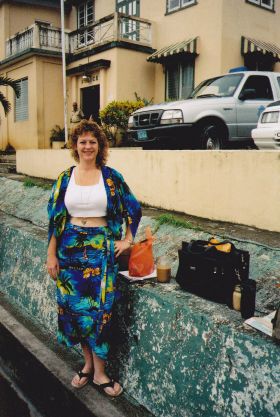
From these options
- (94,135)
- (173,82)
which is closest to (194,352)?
(94,135)

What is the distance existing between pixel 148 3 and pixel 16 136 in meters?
7.90

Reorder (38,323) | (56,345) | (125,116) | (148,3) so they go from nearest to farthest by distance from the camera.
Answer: (56,345) → (38,323) → (125,116) → (148,3)

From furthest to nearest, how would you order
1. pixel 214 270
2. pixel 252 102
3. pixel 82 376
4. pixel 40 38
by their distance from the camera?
pixel 40 38 < pixel 252 102 < pixel 82 376 < pixel 214 270

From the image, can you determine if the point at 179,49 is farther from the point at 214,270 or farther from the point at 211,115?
the point at 214,270

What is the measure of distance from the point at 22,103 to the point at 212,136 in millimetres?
12141

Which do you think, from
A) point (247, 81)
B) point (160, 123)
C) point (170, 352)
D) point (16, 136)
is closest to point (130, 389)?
point (170, 352)

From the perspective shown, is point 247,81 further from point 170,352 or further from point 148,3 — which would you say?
point 148,3

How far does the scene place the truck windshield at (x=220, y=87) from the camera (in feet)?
26.6

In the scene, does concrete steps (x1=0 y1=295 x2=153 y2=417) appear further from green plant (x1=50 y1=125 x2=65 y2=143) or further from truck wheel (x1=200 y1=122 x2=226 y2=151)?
green plant (x1=50 y1=125 x2=65 y2=143)

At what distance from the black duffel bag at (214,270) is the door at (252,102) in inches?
216

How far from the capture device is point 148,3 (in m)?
14.7

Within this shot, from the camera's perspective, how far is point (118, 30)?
13.9 meters

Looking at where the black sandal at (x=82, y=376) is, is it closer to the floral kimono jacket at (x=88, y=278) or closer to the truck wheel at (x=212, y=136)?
the floral kimono jacket at (x=88, y=278)

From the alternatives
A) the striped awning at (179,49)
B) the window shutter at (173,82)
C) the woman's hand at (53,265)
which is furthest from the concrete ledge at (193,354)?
the window shutter at (173,82)
